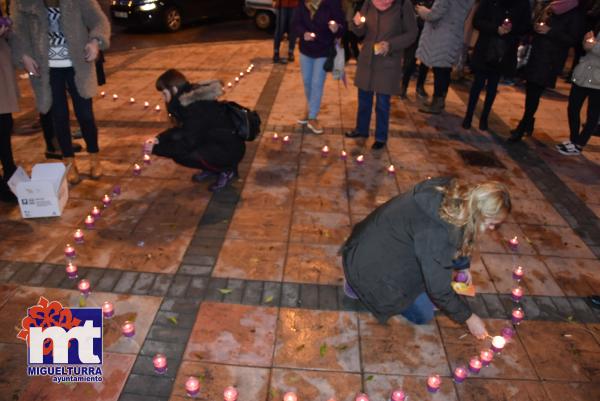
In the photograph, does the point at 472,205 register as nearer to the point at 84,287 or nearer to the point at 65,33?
the point at 84,287

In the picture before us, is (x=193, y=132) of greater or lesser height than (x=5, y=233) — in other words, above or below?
above

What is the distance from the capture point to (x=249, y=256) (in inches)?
178

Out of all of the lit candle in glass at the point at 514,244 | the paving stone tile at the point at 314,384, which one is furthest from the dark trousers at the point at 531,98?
the paving stone tile at the point at 314,384

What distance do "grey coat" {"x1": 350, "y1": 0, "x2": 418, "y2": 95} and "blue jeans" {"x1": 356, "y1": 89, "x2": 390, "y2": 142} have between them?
0.21 metres

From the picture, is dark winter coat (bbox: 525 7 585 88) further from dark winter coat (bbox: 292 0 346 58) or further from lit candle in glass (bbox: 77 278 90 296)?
lit candle in glass (bbox: 77 278 90 296)

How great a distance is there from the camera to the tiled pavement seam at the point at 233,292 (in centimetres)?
396

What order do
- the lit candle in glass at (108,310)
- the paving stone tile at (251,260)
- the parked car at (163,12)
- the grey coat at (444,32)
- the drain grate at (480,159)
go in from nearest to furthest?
the lit candle in glass at (108,310) → the paving stone tile at (251,260) → the drain grate at (480,159) → the grey coat at (444,32) → the parked car at (163,12)

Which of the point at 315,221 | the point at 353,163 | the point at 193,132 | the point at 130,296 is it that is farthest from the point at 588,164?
the point at 130,296

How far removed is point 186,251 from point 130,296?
30.0 inches

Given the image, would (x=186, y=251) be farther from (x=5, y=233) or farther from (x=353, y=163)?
(x=353, y=163)

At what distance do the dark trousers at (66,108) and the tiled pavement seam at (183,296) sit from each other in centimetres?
168

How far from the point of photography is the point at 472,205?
281cm

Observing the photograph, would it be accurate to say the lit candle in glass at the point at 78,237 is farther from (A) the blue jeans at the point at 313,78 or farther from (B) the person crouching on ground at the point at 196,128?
(A) the blue jeans at the point at 313,78

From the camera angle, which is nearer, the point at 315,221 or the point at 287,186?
the point at 315,221
